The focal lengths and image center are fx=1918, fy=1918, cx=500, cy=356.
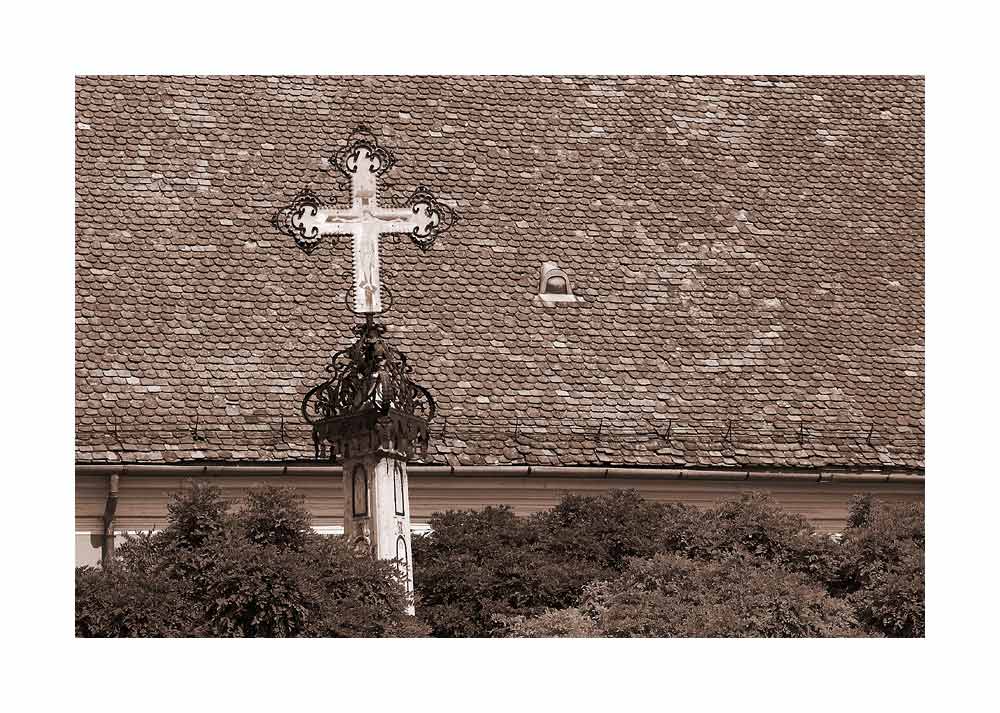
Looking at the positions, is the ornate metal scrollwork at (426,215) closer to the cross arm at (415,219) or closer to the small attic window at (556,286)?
the cross arm at (415,219)

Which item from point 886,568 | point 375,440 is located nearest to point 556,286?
point 886,568

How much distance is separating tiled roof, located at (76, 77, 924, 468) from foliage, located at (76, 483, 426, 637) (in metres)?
4.08

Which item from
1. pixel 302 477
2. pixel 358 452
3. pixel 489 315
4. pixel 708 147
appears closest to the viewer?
pixel 358 452

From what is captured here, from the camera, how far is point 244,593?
41.5 feet

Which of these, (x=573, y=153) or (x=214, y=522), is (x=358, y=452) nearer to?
(x=214, y=522)

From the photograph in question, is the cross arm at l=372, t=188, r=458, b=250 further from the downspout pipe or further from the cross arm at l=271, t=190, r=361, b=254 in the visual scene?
the downspout pipe

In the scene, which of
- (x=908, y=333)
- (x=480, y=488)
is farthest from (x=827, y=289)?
(x=480, y=488)

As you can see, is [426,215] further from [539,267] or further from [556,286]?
[539,267]

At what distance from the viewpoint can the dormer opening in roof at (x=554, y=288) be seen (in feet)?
61.1

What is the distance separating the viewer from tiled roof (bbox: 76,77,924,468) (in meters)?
17.6

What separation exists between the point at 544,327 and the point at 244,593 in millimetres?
6375

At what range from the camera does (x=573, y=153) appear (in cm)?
1958

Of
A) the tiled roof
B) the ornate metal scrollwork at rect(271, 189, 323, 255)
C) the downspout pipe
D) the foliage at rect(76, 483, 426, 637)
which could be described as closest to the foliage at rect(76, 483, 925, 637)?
the foliage at rect(76, 483, 426, 637)

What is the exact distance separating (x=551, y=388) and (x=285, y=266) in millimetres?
2893
